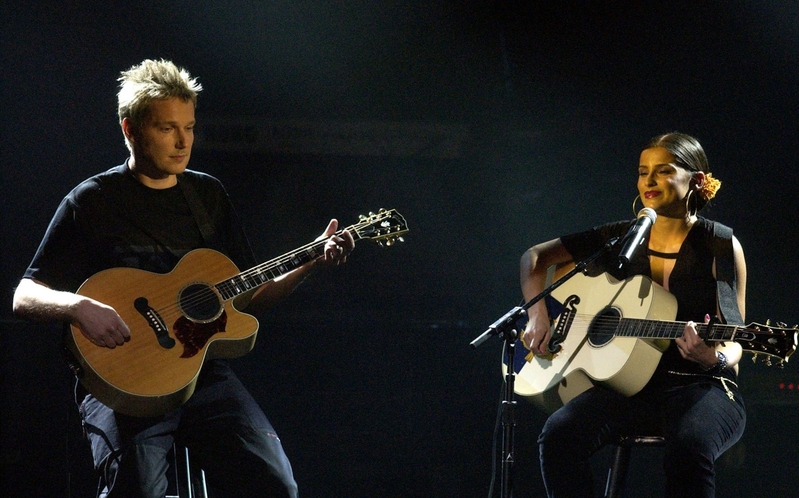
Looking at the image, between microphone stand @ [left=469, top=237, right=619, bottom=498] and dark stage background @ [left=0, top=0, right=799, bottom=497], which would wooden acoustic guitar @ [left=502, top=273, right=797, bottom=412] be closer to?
microphone stand @ [left=469, top=237, right=619, bottom=498]

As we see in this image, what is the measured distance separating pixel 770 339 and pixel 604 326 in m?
0.66

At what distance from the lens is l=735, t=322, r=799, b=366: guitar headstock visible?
2.90 m

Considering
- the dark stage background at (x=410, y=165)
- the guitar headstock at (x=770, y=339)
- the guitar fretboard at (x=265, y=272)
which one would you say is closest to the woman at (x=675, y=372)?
the guitar headstock at (x=770, y=339)

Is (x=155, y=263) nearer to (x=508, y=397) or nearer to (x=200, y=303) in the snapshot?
(x=200, y=303)

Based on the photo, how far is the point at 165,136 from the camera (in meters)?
3.03

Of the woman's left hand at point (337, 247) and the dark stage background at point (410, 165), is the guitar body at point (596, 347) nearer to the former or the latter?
the woman's left hand at point (337, 247)

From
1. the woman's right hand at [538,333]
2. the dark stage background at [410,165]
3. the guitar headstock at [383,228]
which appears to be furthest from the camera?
the dark stage background at [410,165]

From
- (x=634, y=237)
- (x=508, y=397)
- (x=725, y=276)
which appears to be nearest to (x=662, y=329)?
(x=725, y=276)

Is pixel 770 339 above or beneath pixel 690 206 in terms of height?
beneath

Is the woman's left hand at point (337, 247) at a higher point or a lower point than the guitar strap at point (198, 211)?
lower

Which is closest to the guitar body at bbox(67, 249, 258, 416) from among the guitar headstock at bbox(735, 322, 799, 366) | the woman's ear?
the guitar headstock at bbox(735, 322, 799, 366)

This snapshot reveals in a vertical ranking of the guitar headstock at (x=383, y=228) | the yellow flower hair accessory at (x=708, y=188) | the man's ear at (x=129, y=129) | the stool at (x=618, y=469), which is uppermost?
the man's ear at (x=129, y=129)

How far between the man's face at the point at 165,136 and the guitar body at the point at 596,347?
1.65 metres

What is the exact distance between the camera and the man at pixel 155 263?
2.73m
